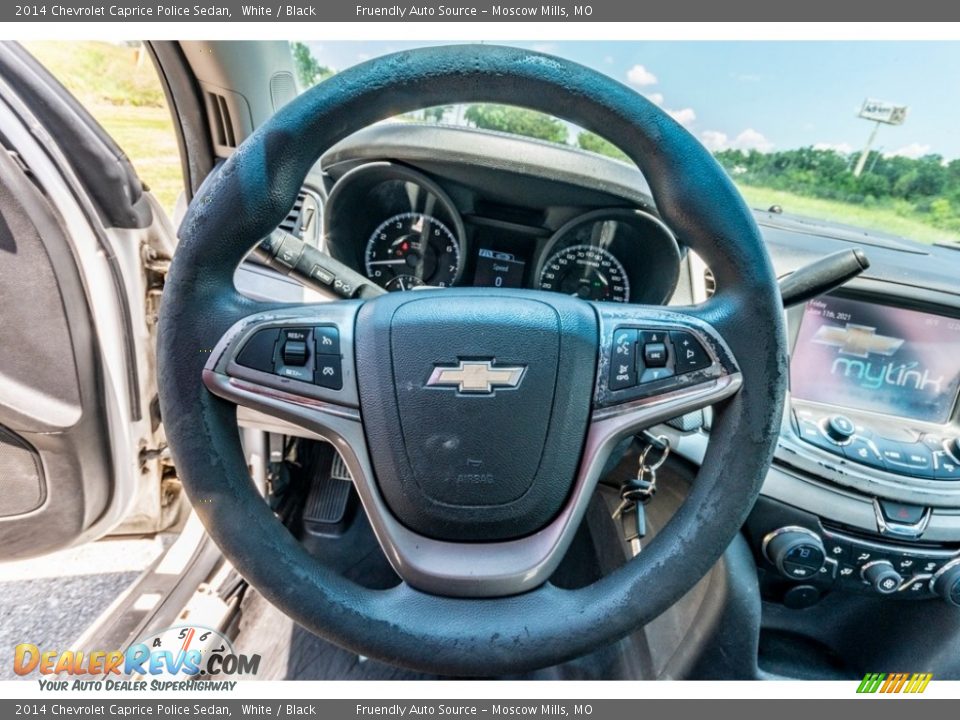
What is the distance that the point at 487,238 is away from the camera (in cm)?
139

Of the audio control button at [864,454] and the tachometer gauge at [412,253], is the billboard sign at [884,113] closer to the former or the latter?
the audio control button at [864,454]

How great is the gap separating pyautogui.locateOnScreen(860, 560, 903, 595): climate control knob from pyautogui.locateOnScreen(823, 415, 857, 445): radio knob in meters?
0.24

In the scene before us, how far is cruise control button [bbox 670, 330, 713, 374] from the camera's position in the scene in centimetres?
78

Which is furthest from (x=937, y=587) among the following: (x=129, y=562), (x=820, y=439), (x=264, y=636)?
(x=129, y=562)

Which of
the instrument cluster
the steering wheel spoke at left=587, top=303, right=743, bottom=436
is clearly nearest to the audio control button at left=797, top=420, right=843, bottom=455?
the instrument cluster

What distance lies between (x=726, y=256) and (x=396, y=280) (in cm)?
84

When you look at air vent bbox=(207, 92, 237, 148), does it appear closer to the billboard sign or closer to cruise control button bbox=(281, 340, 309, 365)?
cruise control button bbox=(281, 340, 309, 365)

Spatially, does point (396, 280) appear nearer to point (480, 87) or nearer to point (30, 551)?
point (480, 87)

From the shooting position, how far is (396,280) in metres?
1.41

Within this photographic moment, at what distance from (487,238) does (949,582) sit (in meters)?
1.17

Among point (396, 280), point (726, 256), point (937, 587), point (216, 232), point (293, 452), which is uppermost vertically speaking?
point (726, 256)

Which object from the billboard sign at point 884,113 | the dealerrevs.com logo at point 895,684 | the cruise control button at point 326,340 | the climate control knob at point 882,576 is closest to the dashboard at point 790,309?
the climate control knob at point 882,576

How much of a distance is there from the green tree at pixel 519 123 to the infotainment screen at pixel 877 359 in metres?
0.66
